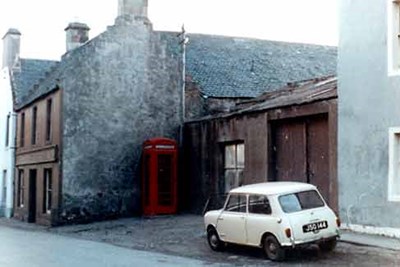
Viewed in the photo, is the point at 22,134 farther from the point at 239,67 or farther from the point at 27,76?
the point at 239,67

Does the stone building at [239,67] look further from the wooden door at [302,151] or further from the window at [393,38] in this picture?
the window at [393,38]

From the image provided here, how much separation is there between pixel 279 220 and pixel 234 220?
172 centimetres

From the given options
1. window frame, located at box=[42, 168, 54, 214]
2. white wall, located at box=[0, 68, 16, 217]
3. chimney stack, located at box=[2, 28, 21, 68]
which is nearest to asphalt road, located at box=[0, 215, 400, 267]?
window frame, located at box=[42, 168, 54, 214]

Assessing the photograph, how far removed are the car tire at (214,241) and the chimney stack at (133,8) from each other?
14.0 meters

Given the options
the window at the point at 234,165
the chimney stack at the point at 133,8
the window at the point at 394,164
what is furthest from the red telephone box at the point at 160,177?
the window at the point at 394,164

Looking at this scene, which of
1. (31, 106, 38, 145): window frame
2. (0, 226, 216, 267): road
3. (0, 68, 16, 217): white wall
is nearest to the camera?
(0, 226, 216, 267): road

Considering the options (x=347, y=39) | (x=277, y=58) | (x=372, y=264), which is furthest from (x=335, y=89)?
(x=277, y=58)

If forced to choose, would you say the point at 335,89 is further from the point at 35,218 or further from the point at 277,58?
the point at 35,218

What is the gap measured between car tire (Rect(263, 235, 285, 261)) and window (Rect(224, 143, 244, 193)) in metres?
8.95

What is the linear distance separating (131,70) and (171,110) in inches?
96.2

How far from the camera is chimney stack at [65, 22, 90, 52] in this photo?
32906 millimetres

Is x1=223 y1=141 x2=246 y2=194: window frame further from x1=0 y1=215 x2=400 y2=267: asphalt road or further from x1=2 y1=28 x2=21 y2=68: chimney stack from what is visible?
x1=2 y1=28 x2=21 y2=68: chimney stack

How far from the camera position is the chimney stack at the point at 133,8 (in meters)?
28.1

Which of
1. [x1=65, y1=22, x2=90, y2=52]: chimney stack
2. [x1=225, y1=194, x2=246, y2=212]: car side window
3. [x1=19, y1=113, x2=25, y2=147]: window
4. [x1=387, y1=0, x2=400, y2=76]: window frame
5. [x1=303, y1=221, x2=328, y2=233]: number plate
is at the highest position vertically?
[x1=65, y1=22, x2=90, y2=52]: chimney stack
